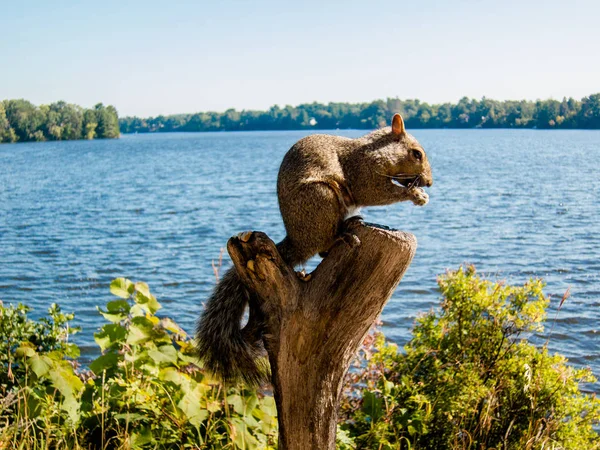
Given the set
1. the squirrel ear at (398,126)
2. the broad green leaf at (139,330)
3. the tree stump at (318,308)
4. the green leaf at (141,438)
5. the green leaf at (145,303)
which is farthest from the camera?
the green leaf at (145,303)

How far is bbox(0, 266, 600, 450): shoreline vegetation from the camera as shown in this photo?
3.98 metres

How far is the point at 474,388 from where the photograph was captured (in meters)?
4.12

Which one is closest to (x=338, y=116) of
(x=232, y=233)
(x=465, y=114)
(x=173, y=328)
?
(x=465, y=114)

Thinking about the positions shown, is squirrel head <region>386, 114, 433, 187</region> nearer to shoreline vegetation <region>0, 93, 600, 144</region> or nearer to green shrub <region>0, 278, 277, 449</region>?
green shrub <region>0, 278, 277, 449</region>

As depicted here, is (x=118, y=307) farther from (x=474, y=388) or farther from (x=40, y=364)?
(x=474, y=388)

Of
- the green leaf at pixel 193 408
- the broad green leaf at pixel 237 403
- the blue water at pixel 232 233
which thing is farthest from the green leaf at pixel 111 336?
the blue water at pixel 232 233

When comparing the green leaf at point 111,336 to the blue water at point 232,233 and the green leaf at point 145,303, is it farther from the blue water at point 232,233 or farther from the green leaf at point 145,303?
the blue water at point 232,233

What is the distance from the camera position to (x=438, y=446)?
4234mm

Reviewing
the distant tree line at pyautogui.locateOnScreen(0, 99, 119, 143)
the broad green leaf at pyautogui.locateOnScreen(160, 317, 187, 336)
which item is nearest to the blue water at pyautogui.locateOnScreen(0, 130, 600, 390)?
the broad green leaf at pyautogui.locateOnScreen(160, 317, 187, 336)

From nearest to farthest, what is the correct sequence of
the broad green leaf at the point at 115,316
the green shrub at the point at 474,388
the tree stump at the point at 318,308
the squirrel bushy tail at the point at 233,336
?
the tree stump at the point at 318,308 < the squirrel bushy tail at the point at 233,336 < the green shrub at the point at 474,388 < the broad green leaf at the point at 115,316

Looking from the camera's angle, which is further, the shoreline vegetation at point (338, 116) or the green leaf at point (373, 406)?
the shoreline vegetation at point (338, 116)

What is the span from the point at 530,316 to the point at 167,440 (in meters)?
2.68

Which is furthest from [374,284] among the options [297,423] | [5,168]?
[5,168]

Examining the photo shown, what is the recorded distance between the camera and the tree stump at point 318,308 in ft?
9.76
